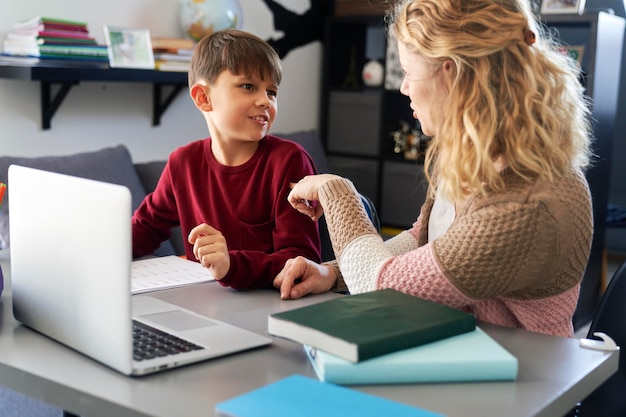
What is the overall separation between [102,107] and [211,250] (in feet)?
7.08

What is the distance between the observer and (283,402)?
84 centimetres

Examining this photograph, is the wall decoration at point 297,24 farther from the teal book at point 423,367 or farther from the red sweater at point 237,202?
the teal book at point 423,367

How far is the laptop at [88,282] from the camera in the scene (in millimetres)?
944

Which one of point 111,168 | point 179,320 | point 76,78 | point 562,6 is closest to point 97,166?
point 111,168

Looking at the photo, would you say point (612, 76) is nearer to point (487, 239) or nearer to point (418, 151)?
point (418, 151)

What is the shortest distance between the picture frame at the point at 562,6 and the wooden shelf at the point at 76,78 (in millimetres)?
1709

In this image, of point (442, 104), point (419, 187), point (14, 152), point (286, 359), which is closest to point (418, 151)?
point (419, 187)

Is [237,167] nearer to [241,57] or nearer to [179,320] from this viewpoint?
[241,57]

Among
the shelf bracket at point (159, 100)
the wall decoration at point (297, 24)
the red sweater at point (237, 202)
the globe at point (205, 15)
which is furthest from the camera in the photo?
the wall decoration at point (297, 24)

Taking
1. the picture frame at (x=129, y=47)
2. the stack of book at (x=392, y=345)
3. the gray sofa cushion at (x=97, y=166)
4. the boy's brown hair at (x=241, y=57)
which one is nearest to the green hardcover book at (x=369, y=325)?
the stack of book at (x=392, y=345)

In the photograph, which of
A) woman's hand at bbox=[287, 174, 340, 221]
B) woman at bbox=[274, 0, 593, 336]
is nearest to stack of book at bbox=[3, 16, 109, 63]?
woman's hand at bbox=[287, 174, 340, 221]

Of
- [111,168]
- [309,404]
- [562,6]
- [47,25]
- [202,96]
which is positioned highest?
[562,6]

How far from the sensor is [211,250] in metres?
1.36

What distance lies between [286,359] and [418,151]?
11.2ft
